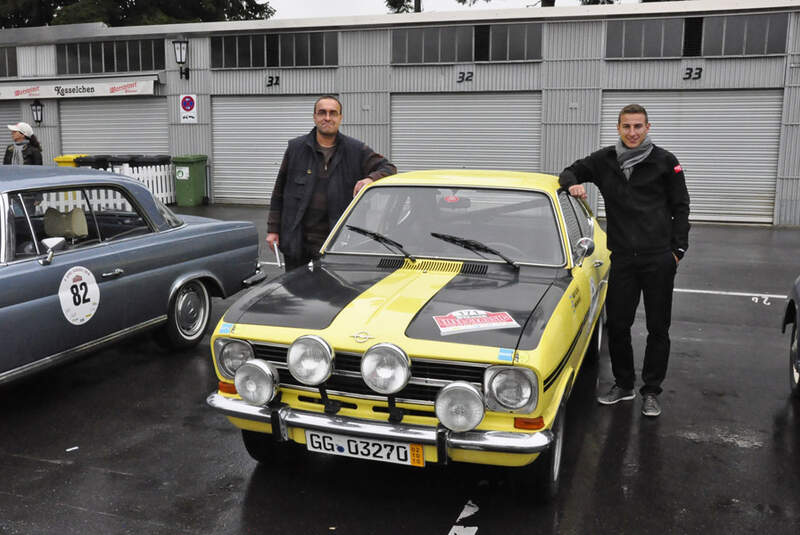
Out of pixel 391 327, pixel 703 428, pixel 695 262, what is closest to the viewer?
pixel 391 327

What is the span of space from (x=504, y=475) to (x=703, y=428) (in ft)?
5.16

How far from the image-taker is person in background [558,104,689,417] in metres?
4.59

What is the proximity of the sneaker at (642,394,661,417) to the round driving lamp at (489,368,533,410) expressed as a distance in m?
2.00

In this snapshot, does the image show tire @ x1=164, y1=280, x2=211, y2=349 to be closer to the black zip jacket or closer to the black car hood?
the black car hood

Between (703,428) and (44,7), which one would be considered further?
(44,7)

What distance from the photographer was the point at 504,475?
3896mm

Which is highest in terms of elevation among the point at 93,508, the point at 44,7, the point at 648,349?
the point at 44,7

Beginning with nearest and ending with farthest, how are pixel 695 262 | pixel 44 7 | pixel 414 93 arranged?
pixel 695 262
pixel 414 93
pixel 44 7

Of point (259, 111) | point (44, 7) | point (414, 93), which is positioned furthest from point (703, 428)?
point (44, 7)

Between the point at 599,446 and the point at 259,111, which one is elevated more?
the point at 259,111

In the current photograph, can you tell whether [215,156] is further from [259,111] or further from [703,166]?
[703,166]

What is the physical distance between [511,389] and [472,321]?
0.40 metres

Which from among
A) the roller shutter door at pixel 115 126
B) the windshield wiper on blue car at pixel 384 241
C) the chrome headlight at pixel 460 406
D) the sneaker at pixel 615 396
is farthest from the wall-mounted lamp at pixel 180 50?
the chrome headlight at pixel 460 406

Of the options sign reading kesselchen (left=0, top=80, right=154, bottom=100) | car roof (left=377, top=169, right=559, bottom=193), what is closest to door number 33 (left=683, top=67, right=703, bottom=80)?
car roof (left=377, top=169, right=559, bottom=193)
